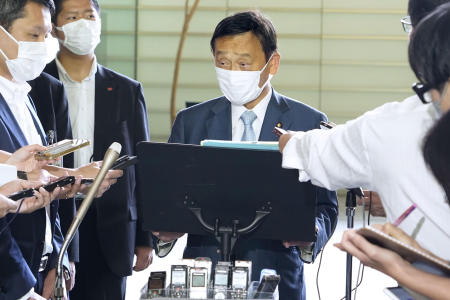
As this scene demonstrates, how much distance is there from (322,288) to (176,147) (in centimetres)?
358

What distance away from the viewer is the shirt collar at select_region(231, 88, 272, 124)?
120 inches

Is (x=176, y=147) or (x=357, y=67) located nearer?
(x=176, y=147)

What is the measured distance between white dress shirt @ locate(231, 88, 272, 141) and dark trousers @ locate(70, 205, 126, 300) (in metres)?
0.87

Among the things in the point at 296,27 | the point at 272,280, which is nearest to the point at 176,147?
the point at 272,280

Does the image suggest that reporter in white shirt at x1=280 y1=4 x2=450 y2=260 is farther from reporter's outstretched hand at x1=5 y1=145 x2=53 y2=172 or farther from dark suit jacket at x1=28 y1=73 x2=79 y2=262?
dark suit jacket at x1=28 y1=73 x2=79 y2=262

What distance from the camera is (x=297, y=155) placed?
93.1 inches

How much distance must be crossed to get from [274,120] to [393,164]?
99 centimetres

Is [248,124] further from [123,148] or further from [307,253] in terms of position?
[123,148]

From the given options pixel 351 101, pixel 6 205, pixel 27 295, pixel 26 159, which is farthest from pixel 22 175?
pixel 351 101

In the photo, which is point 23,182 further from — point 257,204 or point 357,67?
point 357,67

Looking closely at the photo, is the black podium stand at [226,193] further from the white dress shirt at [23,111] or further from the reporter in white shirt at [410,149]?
the white dress shirt at [23,111]

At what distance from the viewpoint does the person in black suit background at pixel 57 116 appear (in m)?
3.29

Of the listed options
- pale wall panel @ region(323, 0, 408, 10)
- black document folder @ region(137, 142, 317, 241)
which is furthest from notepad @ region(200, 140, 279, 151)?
pale wall panel @ region(323, 0, 408, 10)

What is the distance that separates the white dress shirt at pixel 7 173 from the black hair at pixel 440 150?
4.52 feet
